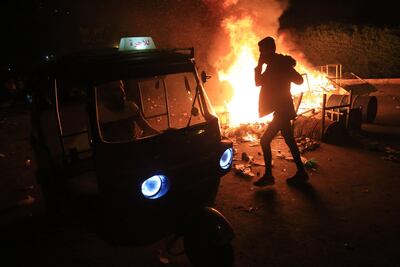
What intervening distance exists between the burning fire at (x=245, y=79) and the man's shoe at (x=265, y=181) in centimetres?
406

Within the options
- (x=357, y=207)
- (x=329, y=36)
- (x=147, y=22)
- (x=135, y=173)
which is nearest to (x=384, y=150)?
(x=357, y=207)

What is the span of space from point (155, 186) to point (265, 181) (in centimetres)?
327

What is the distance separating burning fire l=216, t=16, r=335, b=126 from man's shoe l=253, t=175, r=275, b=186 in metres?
4.06

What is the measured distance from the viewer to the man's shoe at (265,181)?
590 centimetres

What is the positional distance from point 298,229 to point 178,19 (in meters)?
16.1

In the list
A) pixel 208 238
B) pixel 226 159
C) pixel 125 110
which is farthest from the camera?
pixel 125 110

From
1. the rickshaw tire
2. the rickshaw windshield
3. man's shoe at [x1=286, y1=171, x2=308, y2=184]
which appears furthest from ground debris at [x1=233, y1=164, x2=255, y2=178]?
the rickshaw tire

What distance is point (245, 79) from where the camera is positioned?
1177 centimetres

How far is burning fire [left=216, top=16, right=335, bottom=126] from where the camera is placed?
419 inches

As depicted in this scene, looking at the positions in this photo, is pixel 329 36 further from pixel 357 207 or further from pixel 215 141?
pixel 215 141

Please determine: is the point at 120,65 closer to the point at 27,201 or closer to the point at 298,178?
the point at 298,178

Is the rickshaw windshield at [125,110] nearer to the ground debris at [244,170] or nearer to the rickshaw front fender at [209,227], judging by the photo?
the rickshaw front fender at [209,227]

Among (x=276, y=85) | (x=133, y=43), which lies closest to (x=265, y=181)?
(x=276, y=85)

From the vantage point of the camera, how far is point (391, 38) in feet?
53.1
